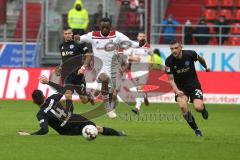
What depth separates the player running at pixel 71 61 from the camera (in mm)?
20953

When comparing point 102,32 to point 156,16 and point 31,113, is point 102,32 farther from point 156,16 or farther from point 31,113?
point 156,16

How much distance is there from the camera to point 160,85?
28000 mm

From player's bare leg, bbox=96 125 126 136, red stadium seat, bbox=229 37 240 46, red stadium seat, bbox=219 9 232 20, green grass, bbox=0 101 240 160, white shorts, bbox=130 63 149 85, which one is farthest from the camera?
red stadium seat, bbox=219 9 232 20

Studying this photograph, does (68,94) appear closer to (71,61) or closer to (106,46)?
(71,61)

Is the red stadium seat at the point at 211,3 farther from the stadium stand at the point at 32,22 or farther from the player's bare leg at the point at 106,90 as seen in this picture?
the player's bare leg at the point at 106,90

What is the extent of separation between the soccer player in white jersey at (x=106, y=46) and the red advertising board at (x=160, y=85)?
605 cm

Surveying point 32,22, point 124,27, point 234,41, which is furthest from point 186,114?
point 32,22

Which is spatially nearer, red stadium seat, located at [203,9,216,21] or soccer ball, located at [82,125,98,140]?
soccer ball, located at [82,125,98,140]

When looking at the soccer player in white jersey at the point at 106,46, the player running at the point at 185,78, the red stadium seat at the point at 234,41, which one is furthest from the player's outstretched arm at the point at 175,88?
the red stadium seat at the point at 234,41

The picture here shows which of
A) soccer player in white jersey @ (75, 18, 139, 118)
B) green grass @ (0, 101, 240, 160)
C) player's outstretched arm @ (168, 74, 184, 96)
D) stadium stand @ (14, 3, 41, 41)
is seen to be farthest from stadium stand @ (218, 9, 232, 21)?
player's outstretched arm @ (168, 74, 184, 96)

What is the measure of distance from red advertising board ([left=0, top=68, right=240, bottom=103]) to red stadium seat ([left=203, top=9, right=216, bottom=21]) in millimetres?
7108

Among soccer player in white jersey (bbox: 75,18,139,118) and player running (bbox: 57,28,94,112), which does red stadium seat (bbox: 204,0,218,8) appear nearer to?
soccer player in white jersey (bbox: 75,18,139,118)

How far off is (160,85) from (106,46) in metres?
7.19

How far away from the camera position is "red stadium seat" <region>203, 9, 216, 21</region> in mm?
34656
